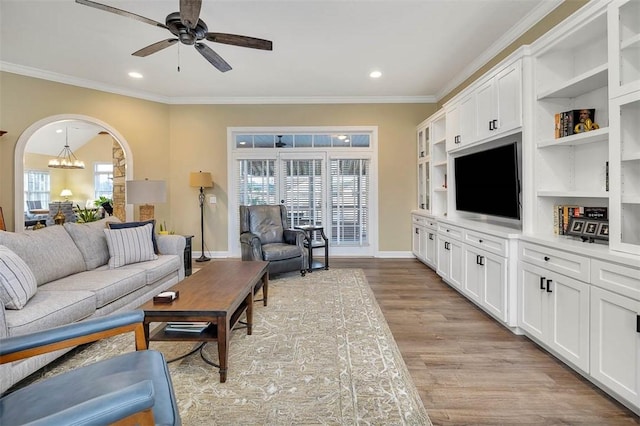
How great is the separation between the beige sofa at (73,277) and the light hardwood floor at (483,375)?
244 cm

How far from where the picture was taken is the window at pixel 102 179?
34.9 feet

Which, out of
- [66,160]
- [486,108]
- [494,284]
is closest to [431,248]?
[494,284]

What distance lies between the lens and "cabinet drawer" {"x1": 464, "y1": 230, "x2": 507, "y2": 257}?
9.25 feet

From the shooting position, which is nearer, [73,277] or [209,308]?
[209,308]

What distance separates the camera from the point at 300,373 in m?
2.15

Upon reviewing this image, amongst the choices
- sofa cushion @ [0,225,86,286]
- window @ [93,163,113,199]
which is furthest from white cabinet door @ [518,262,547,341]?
window @ [93,163,113,199]

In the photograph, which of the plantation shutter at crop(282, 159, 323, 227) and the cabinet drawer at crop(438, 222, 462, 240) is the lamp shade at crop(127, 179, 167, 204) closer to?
the plantation shutter at crop(282, 159, 323, 227)

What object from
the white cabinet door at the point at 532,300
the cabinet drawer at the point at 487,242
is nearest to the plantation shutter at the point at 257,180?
the cabinet drawer at the point at 487,242

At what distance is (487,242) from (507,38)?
2.39 m

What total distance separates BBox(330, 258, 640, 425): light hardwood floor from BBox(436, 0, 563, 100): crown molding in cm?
300

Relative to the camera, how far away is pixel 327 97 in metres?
5.79

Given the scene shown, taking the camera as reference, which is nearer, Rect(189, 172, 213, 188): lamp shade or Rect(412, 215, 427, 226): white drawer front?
Rect(412, 215, 427, 226): white drawer front

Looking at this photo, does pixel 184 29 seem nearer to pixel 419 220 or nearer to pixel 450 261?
pixel 450 261

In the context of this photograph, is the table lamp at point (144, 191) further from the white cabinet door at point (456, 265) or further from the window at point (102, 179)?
the window at point (102, 179)
